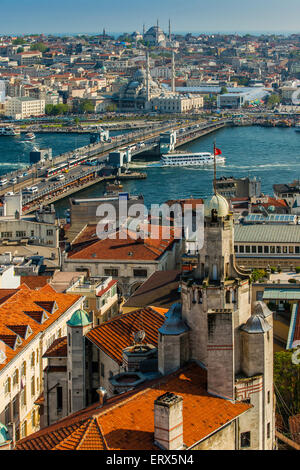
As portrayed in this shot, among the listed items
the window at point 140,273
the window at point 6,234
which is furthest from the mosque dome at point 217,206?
the window at point 6,234

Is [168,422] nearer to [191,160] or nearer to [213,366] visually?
[213,366]

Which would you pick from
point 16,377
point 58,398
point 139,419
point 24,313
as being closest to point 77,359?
point 58,398

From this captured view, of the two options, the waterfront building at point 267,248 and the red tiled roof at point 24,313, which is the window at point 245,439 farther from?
the waterfront building at point 267,248

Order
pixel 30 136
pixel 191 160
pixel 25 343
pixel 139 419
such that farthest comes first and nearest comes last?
1. pixel 30 136
2. pixel 191 160
3. pixel 25 343
4. pixel 139 419

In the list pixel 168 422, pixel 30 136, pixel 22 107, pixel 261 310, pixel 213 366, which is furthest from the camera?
pixel 22 107

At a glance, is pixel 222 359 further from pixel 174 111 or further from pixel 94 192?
pixel 174 111
